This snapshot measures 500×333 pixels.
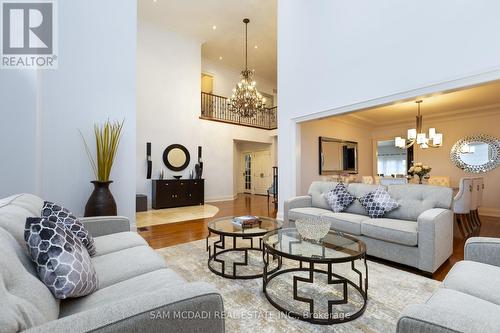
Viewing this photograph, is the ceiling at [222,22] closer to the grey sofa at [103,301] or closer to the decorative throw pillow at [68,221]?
the decorative throw pillow at [68,221]

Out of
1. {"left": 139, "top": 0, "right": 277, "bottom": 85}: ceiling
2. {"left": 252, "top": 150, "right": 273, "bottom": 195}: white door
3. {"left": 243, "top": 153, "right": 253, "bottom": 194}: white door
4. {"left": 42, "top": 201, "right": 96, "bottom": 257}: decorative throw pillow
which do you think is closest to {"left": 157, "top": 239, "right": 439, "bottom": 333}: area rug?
{"left": 42, "top": 201, "right": 96, "bottom": 257}: decorative throw pillow

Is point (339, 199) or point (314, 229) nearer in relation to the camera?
point (314, 229)

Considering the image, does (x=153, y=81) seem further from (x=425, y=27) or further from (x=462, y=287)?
(x=462, y=287)

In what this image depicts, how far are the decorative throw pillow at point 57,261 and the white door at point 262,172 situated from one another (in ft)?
27.7

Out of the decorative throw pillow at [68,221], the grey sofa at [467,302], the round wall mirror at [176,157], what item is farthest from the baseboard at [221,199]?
the grey sofa at [467,302]

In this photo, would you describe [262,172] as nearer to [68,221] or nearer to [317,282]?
[317,282]

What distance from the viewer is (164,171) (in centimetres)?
690

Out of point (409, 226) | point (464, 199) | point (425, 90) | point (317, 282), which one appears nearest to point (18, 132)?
point (317, 282)

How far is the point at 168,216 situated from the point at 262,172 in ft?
16.4

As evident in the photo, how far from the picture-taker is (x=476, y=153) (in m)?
5.75

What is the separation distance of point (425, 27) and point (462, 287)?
→ 11.3ft

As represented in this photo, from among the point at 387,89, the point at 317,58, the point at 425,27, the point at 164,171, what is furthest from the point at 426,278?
the point at 164,171

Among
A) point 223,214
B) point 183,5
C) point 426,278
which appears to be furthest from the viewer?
point 183,5

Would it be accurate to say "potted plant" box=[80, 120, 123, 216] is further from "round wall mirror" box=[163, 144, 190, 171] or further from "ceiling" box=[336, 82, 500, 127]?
"ceiling" box=[336, 82, 500, 127]
